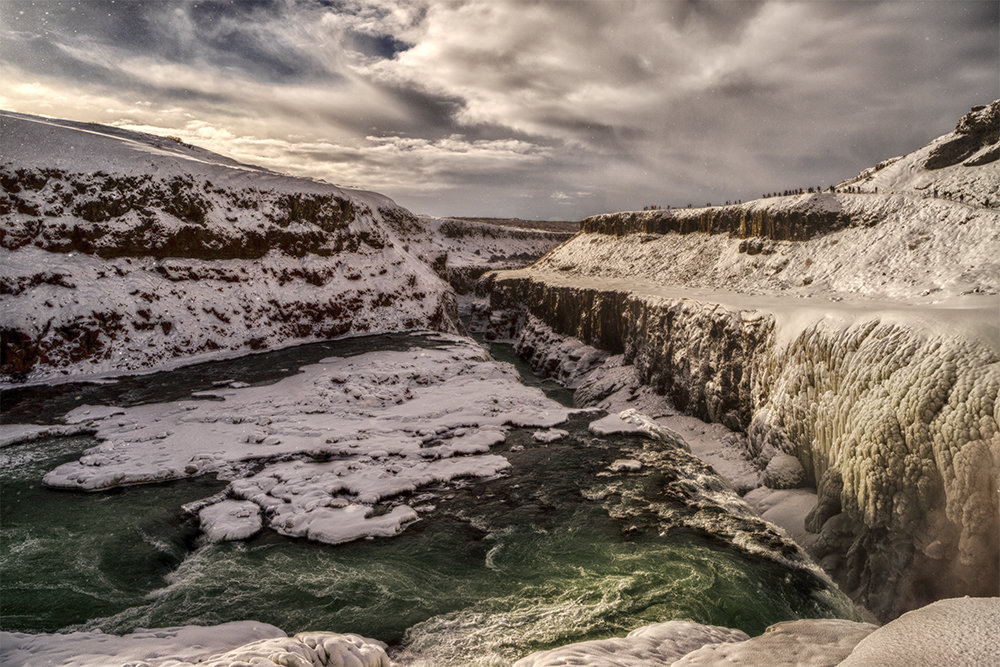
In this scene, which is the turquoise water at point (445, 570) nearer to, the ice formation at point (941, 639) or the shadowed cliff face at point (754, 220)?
the ice formation at point (941, 639)

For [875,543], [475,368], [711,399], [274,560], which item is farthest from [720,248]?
[274,560]

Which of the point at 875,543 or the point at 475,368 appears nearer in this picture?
the point at 875,543

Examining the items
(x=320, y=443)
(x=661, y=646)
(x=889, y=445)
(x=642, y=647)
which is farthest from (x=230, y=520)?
(x=889, y=445)

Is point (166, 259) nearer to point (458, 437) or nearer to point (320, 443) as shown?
point (320, 443)

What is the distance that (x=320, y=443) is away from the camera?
42.3 feet

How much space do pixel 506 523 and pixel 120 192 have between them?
2201cm

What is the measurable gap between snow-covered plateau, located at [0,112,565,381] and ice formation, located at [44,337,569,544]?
4718mm

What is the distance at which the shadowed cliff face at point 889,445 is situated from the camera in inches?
276

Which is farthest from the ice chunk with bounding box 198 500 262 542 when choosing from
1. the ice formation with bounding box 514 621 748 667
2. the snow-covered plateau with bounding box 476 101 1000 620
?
the snow-covered plateau with bounding box 476 101 1000 620

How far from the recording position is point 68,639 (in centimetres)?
619

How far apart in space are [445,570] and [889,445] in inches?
300

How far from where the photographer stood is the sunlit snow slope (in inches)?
698

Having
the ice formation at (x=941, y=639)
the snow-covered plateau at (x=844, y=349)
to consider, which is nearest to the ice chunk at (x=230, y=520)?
the ice formation at (x=941, y=639)

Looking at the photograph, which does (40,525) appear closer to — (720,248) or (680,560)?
(680,560)
